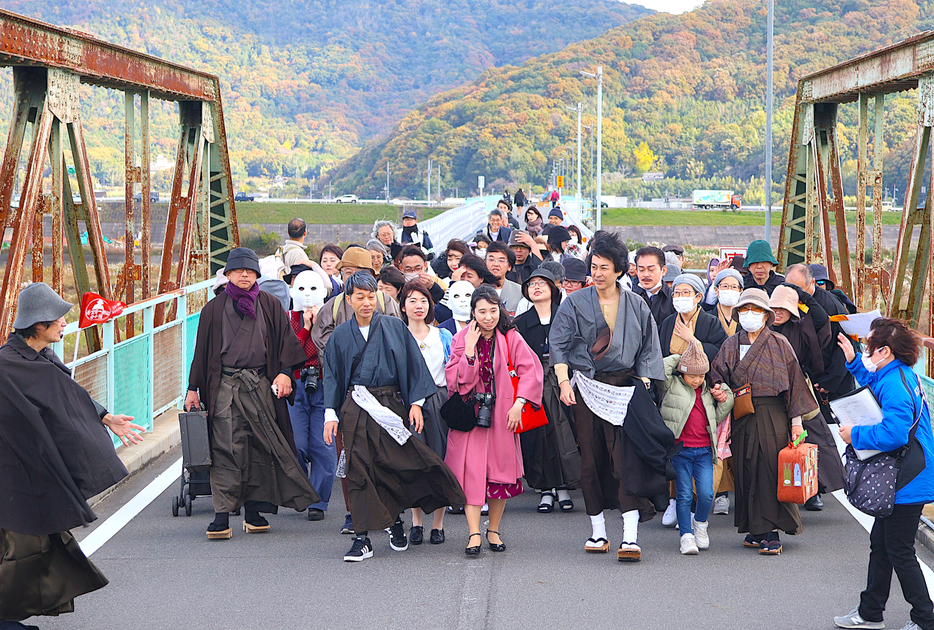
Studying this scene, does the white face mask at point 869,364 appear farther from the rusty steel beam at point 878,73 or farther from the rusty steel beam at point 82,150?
the rusty steel beam at point 82,150

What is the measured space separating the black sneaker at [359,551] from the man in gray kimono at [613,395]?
4.36 feet

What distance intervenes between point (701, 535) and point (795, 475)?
722 millimetres

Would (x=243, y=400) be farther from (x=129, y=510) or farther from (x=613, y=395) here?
(x=613, y=395)

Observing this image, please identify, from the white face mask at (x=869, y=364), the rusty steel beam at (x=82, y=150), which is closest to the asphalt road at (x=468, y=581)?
the white face mask at (x=869, y=364)

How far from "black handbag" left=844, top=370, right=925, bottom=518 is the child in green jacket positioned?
156 cm

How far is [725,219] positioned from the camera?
87125mm

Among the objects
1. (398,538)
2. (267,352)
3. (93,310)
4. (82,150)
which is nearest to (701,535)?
(398,538)

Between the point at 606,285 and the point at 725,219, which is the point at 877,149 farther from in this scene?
the point at 725,219

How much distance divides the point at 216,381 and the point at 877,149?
22.1ft

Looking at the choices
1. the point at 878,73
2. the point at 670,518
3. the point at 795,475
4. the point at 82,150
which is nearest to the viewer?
the point at 795,475

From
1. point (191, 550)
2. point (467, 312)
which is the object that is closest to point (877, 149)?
point (467, 312)

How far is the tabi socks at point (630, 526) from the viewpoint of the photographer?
632 centimetres

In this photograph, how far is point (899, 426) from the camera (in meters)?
4.94

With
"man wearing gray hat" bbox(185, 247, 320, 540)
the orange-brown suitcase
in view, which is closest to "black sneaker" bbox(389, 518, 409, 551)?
"man wearing gray hat" bbox(185, 247, 320, 540)
